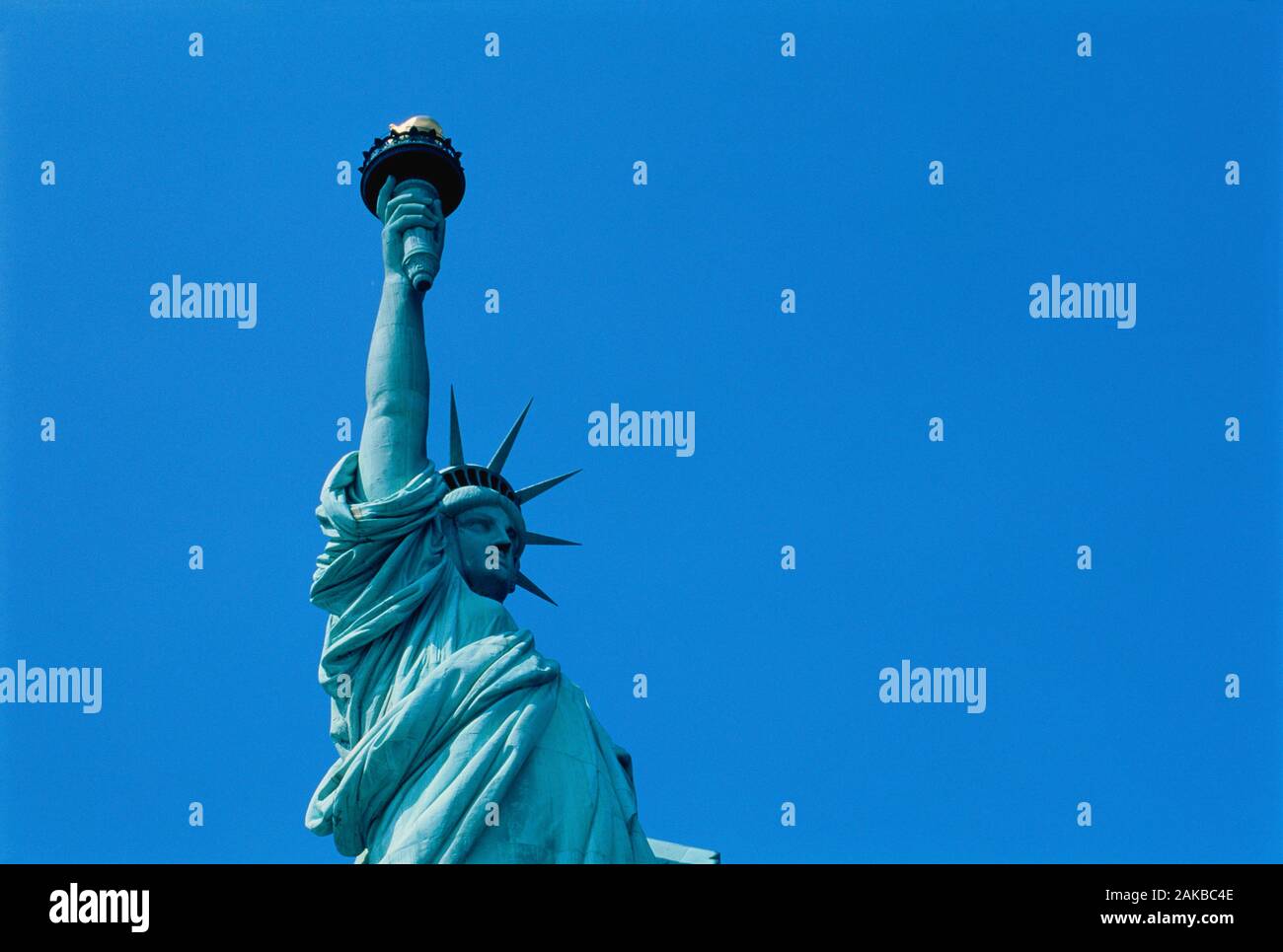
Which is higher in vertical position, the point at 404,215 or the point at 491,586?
the point at 404,215

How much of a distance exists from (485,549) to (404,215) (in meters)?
4.11

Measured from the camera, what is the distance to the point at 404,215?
2461 cm

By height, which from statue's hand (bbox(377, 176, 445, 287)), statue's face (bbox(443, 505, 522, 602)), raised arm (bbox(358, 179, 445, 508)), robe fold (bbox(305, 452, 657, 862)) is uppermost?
statue's hand (bbox(377, 176, 445, 287))

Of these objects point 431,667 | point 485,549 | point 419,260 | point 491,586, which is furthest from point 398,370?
point 431,667

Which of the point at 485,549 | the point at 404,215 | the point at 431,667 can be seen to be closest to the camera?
the point at 431,667

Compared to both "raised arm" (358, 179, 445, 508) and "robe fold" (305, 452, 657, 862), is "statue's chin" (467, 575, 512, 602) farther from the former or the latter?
"raised arm" (358, 179, 445, 508)

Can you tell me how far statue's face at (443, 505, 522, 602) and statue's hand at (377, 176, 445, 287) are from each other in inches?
113

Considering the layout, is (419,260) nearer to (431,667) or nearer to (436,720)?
(431,667)

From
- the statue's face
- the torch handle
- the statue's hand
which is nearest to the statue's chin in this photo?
the statue's face

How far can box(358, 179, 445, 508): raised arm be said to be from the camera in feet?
77.4

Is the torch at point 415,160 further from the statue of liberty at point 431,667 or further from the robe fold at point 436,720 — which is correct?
the robe fold at point 436,720
